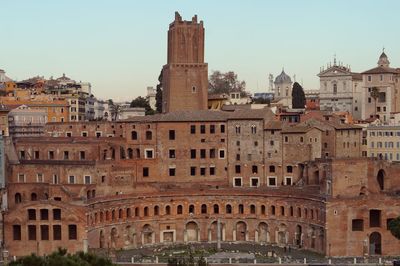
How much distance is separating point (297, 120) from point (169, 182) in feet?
53.3

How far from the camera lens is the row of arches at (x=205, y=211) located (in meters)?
68.6

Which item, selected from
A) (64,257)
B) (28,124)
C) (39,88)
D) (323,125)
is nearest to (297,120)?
(323,125)

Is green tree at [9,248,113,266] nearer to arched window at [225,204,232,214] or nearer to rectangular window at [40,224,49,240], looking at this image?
rectangular window at [40,224,49,240]

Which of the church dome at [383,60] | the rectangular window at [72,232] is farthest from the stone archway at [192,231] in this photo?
the church dome at [383,60]

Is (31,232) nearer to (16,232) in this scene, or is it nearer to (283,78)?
(16,232)

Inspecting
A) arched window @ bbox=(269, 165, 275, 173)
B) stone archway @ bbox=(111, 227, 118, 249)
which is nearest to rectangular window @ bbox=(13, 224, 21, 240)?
stone archway @ bbox=(111, 227, 118, 249)

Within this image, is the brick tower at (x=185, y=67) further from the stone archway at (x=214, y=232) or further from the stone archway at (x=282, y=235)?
the stone archway at (x=282, y=235)

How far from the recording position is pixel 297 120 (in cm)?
8606

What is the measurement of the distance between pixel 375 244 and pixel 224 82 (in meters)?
73.8

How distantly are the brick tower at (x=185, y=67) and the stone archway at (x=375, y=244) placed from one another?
2467cm

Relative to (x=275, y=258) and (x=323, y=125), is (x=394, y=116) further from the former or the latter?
(x=275, y=258)

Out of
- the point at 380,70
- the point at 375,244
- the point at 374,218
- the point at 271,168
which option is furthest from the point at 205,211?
the point at 380,70

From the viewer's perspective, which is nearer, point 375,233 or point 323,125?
point 375,233

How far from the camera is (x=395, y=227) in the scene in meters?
60.2
